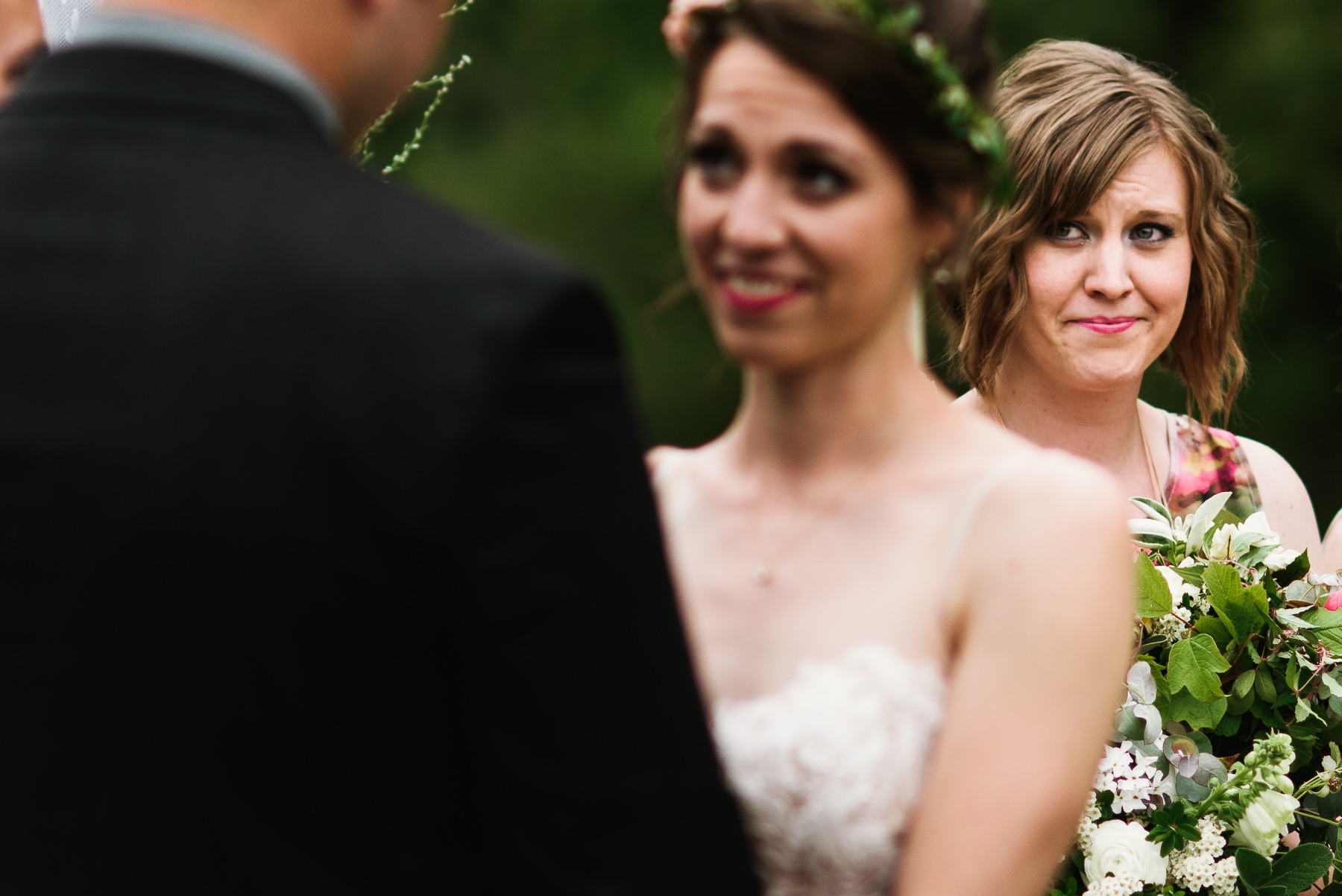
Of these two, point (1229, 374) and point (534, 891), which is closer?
point (534, 891)

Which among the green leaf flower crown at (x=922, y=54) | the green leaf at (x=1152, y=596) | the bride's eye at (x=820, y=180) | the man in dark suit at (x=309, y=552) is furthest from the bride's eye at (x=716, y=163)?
the green leaf at (x=1152, y=596)

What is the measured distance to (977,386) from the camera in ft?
14.2

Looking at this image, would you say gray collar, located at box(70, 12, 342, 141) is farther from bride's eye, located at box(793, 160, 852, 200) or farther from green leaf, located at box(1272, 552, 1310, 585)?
green leaf, located at box(1272, 552, 1310, 585)

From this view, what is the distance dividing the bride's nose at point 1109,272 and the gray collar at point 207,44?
278 centimetres

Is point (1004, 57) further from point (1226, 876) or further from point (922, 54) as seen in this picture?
point (922, 54)

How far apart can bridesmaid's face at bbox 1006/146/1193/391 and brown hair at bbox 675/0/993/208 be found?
173cm

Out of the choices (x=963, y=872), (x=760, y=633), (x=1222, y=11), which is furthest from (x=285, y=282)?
(x=1222, y=11)

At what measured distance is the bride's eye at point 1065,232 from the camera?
156 inches

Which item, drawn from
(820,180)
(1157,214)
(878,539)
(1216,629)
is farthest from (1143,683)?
(820,180)

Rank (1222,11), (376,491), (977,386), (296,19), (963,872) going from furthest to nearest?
(1222,11) → (977,386) → (963,872) → (296,19) → (376,491)

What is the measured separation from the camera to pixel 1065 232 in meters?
3.99

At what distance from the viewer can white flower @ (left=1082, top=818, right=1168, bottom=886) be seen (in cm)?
293

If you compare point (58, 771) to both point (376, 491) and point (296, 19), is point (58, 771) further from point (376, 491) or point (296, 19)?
point (296, 19)

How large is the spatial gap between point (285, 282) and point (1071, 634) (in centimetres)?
128
